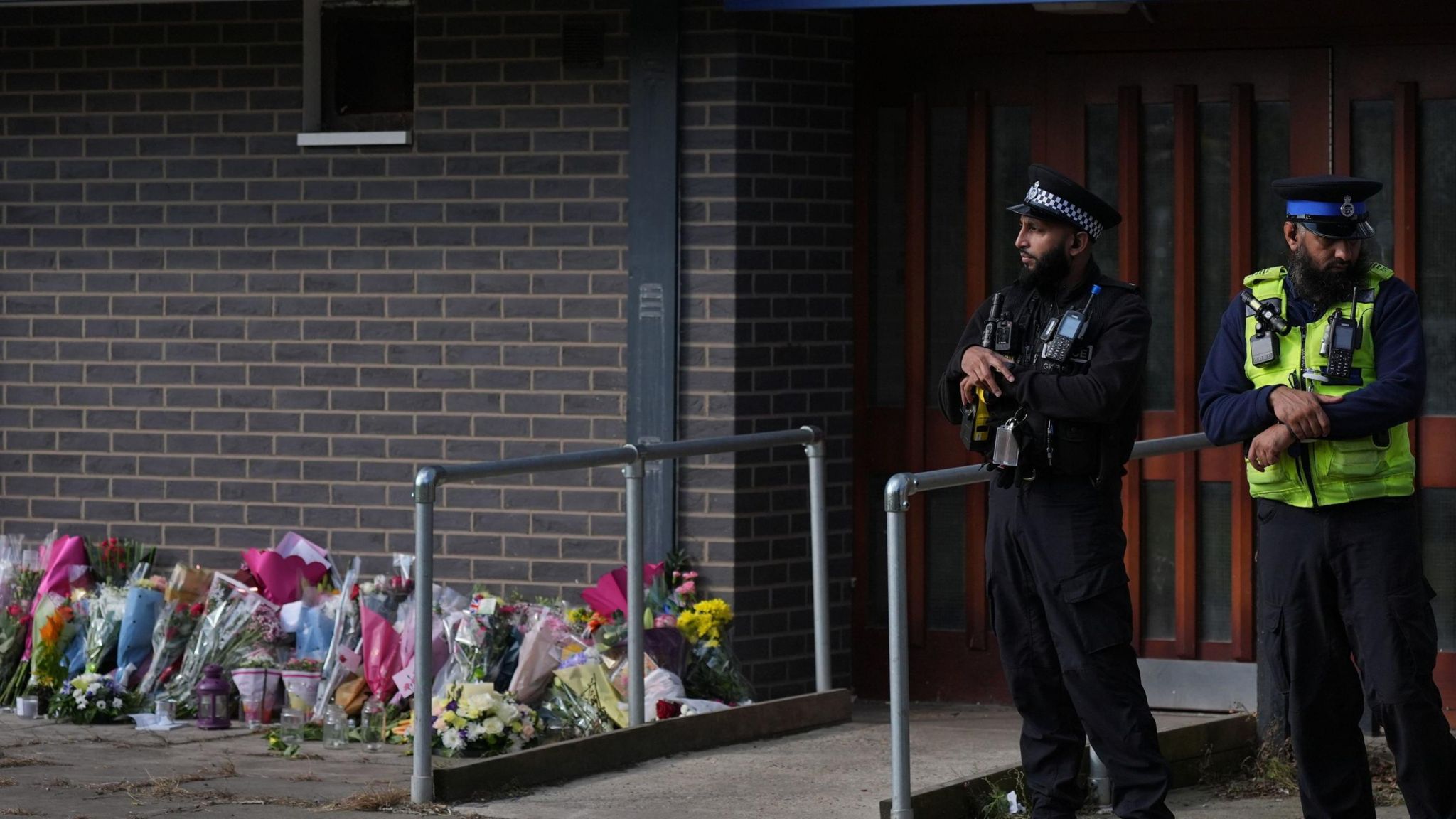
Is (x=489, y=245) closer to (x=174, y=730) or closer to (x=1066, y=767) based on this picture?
(x=174, y=730)

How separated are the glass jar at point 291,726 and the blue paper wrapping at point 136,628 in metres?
0.68

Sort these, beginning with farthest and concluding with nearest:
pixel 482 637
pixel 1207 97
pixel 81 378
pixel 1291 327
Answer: pixel 81 378 → pixel 1207 97 → pixel 482 637 → pixel 1291 327

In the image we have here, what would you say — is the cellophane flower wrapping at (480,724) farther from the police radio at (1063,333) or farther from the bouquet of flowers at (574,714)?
the police radio at (1063,333)

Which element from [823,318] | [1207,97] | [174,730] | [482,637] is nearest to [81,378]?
[174,730]

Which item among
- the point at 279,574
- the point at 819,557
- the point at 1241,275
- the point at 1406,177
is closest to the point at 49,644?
the point at 279,574

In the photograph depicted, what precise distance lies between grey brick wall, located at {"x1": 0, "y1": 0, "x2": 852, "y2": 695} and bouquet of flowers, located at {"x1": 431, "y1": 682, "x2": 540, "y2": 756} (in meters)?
1.36

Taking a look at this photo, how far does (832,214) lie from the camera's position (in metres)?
9.07

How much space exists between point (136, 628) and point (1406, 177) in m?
5.21

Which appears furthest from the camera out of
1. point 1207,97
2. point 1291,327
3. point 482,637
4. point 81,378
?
→ point 81,378

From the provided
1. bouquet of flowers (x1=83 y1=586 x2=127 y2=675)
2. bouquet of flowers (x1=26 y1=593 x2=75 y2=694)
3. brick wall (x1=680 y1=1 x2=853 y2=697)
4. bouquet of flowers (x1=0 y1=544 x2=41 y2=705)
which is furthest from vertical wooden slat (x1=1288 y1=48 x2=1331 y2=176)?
bouquet of flowers (x1=0 y1=544 x2=41 y2=705)

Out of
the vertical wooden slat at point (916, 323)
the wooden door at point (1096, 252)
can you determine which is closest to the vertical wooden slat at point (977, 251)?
the wooden door at point (1096, 252)

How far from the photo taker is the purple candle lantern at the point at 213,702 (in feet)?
27.8

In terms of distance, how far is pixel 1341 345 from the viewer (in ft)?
19.6

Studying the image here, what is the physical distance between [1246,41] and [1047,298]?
2.83 meters
